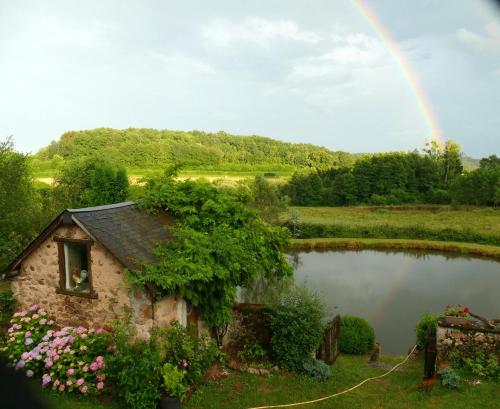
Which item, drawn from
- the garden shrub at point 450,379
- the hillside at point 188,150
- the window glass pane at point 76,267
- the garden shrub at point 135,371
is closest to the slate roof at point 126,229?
the window glass pane at point 76,267

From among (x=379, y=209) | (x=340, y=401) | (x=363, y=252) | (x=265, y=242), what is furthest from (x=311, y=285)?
(x=379, y=209)

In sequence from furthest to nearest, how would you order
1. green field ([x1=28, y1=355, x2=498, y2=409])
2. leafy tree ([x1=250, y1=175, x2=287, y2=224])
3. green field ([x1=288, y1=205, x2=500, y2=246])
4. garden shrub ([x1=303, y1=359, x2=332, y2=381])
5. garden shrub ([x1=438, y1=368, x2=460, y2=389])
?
green field ([x1=288, y1=205, x2=500, y2=246]), leafy tree ([x1=250, y1=175, x2=287, y2=224]), garden shrub ([x1=303, y1=359, x2=332, y2=381]), garden shrub ([x1=438, y1=368, x2=460, y2=389]), green field ([x1=28, y1=355, x2=498, y2=409])

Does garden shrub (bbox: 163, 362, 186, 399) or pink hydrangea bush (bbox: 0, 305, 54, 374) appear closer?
garden shrub (bbox: 163, 362, 186, 399)

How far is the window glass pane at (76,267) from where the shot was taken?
10.4 metres

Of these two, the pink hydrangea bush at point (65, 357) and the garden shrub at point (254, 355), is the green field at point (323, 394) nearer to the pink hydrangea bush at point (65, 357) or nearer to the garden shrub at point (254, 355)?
the pink hydrangea bush at point (65, 357)

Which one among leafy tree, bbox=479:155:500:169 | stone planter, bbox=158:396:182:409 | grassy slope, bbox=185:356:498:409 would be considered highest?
leafy tree, bbox=479:155:500:169

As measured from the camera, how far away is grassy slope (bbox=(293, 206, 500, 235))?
4131cm

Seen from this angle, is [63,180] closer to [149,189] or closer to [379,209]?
[149,189]

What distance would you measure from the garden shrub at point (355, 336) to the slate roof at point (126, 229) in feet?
24.5

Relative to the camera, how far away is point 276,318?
37.7 ft

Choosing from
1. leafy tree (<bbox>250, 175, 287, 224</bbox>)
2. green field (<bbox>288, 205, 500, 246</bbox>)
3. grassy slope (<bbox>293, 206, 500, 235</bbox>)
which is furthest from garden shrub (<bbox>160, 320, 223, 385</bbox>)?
grassy slope (<bbox>293, 206, 500, 235</bbox>)

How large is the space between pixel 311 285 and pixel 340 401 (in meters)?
16.0

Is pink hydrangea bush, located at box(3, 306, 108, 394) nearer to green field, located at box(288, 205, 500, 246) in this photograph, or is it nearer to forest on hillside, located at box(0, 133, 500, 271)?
forest on hillside, located at box(0, 133, 500, 271)

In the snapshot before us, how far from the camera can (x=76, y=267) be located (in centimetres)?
1051
